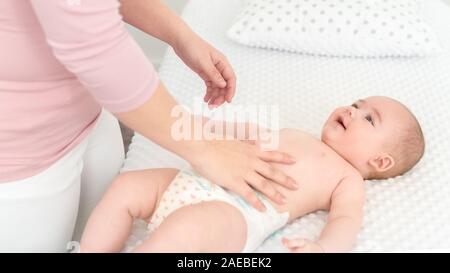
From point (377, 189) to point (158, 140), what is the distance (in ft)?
1.72

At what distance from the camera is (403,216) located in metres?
1.11

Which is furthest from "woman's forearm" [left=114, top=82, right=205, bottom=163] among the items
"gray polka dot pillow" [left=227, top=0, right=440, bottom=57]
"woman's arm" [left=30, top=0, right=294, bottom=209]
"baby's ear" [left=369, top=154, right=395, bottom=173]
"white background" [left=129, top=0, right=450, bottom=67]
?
"white background" [left=129, top=0, right=450, bottom=67]

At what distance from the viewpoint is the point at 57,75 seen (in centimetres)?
95

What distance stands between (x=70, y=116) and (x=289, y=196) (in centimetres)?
43

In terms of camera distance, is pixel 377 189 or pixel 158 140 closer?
pixel 158 140

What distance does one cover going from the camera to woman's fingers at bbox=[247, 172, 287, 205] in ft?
3.17

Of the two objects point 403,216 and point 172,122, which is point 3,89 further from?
point 403,216

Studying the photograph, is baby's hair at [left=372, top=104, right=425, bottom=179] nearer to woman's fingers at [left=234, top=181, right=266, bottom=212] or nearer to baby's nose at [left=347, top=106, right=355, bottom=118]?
baby's nose at [left=347, top=106, right=355, bottom=118]

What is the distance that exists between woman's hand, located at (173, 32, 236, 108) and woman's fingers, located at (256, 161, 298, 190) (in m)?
0.32

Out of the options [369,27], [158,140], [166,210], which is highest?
[369,27]

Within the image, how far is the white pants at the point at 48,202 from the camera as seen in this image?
974 mm

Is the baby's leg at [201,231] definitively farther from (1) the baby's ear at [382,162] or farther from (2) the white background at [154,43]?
(2) the white background at [154,43]

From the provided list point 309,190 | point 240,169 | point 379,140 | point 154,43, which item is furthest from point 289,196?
point 154,43
